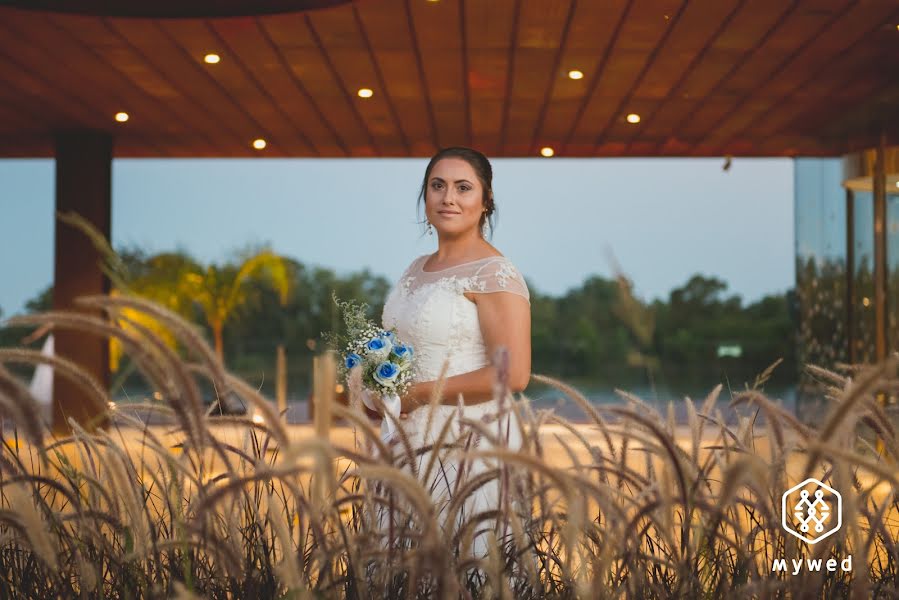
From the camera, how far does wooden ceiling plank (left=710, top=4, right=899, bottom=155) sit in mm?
5637

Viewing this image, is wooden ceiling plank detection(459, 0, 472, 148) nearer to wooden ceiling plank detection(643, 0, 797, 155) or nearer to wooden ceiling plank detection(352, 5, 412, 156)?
wooden ceiling plank detection(352, 5, 412, 156)

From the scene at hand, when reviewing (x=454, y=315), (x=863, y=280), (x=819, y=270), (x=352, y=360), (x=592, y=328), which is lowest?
(x=592, y=328)

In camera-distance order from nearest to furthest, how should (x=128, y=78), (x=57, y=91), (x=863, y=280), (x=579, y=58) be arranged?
(x=579, y=58) → (x=128, y=78) → (x=57, y=91) → (x=863, y=280)

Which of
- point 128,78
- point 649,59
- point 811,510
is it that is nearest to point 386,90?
point 128,78

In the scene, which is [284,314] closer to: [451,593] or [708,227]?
[708,227]

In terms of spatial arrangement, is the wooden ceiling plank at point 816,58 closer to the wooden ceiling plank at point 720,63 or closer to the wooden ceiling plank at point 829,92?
the wooden ceiling plank at point 829,92

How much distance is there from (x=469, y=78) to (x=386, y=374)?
4973mm

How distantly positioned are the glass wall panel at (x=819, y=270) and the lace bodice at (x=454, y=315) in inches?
240

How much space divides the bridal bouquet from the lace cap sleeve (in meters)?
0.25

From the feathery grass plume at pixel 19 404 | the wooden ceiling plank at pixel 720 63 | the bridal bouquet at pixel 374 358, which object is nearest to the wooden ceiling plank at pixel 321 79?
the wooden ceiling plank at pixel 720 63

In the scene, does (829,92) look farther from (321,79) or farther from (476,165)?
(476,165)

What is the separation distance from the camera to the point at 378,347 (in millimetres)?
2330

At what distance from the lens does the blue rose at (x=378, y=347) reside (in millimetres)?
2330

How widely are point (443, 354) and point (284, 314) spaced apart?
12333 millimetres
